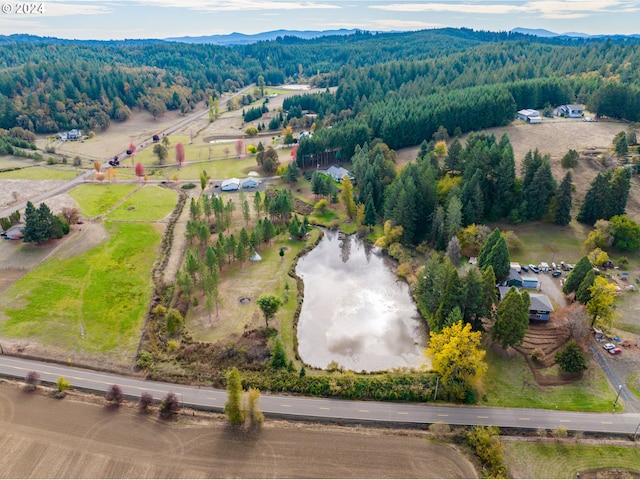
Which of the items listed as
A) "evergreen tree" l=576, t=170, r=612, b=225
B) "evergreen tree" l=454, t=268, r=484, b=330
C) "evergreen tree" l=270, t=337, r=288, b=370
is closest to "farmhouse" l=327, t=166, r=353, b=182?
"evergreen tree" l=576, t=170, r=612, b=225

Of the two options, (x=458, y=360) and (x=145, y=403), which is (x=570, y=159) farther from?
(x=145, y=403)

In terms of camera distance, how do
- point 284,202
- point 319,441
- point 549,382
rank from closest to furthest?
point 319,441 → point 549,382 → point 284,202

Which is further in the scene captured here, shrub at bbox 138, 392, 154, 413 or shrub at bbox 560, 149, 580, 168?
shrub at bbox 560, 149, 580, 168

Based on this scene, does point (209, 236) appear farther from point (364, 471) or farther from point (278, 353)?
point (364, 471)

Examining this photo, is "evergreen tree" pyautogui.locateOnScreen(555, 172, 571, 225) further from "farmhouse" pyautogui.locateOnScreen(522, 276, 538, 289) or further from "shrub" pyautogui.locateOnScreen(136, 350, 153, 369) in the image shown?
"shrub" pyautogui.locateOnScreen(136, 350, 153, 369)

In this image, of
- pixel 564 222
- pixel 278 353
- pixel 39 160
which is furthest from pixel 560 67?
pixel 39 160

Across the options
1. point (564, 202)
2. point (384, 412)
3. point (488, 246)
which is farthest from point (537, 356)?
point (564, 202)
